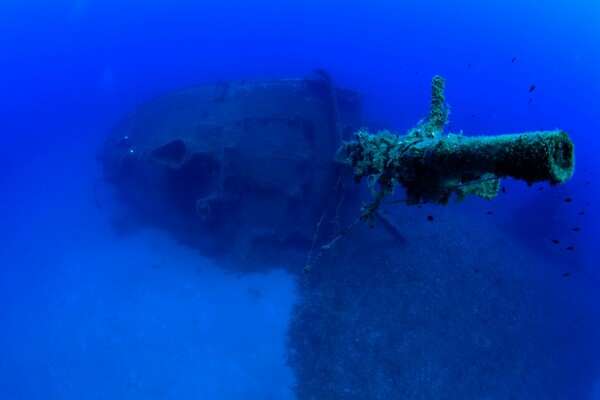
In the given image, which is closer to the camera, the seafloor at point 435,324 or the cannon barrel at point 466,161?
the cannon barrel at point 466,161

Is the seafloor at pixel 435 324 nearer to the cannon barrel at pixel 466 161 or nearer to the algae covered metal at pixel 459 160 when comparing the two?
the algae covered metal at pixel 459 160

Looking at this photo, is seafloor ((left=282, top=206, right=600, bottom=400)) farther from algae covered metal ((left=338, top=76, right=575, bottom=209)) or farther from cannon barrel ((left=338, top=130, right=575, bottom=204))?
cannon barrel ((left=338, top=130, right=575, bottom=204))

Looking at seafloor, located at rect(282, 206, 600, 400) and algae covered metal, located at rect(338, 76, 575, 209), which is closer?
A: algae covered metal, located at rect(338, 76, 575, 209)

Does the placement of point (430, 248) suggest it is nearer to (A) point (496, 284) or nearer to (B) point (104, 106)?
(A) point (496, 284)

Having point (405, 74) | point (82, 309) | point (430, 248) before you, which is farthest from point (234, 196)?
point (405, 74)

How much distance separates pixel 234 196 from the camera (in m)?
13.0

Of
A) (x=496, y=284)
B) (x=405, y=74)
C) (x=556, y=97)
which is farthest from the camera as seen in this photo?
(x=556, y=97)

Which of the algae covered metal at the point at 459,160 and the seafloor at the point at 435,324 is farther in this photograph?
the seafloor at the point at 435,324

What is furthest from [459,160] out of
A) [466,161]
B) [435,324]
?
[435,324]

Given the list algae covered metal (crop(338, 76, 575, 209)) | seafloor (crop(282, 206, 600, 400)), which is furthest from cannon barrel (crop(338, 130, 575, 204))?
seafloor (crop(282, 206, 600, 400))

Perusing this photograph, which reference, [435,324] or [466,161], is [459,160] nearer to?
[466,161]

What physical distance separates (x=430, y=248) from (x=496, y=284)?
2649mm

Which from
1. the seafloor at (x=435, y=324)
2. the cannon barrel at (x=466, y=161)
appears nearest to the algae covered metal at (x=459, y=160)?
the cannon barrel at (x=466, y=161)

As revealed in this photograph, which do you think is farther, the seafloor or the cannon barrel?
the seafloor
